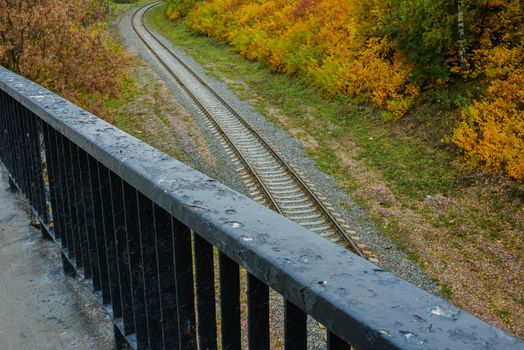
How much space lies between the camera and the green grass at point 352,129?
1523 centimetres

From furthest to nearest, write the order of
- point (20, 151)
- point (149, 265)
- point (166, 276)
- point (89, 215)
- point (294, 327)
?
point (20, 151) → point (89, 215) → point (149, 265) → point (166, 276) → point (294, 327)

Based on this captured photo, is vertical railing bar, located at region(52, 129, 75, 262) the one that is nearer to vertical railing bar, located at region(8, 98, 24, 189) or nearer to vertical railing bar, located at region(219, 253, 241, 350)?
vertical railing bar, located at region(8, 98, 24, 189)

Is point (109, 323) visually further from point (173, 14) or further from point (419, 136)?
point (173, 14)

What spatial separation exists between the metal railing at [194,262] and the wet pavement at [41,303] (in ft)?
0.70

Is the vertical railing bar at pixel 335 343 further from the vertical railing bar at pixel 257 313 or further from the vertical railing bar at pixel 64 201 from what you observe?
the vertical railing bar at pixel 64 201

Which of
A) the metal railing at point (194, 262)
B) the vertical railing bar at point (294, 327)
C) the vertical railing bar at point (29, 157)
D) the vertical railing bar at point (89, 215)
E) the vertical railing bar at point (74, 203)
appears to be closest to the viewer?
the metal railing at point (194, 262)

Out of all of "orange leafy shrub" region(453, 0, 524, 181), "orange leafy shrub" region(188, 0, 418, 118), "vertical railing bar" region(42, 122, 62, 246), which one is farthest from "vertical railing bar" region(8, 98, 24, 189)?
"orange leafy shrub" region(188, 0, 418, 118)

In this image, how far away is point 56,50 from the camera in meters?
15.4

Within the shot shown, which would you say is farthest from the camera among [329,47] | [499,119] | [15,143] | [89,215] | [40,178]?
[329,47]

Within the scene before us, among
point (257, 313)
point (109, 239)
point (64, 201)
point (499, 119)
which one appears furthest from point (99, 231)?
point (499, 119)

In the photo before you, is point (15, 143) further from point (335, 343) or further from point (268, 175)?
point (268, 175)

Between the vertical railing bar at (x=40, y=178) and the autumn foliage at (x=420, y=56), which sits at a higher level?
the vertical railing bar at (x=40, y=178)

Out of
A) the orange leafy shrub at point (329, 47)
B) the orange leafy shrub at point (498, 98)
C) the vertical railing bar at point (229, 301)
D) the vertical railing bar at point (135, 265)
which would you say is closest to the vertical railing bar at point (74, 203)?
the vertical railing bar at point (135, 265)

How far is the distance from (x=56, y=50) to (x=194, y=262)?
49.8 feet
